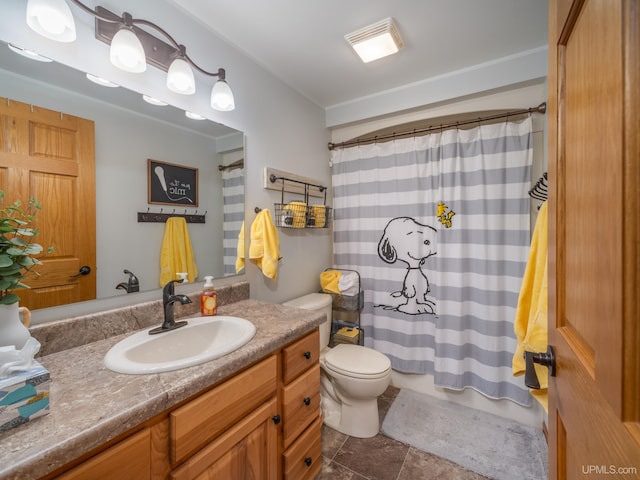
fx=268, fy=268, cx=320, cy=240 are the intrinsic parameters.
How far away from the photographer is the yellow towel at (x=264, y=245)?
5.27ft

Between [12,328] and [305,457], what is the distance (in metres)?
1.20

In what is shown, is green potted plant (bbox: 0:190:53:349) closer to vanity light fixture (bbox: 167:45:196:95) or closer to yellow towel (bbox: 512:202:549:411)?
vanity light fixture (bbox: 167:45:196:95)

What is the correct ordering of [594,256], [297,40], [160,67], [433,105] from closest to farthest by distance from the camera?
1. [594,256]
2. [160,67]
3. [297,40]
4. [433,105]

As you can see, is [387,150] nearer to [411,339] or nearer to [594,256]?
[411,339]

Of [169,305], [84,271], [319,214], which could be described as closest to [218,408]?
[169,305]

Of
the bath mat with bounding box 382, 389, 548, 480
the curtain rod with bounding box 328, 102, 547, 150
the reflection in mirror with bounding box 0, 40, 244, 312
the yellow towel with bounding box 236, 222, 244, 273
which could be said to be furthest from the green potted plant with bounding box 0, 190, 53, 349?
the curtain rod with bounding box 328, 102, 547, 150

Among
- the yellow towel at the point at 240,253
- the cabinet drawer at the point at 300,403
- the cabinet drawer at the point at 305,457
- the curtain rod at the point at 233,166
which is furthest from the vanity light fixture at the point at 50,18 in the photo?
the cabinet drawer at the point at 305,457

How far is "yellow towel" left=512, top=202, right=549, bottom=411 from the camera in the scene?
1045 mm

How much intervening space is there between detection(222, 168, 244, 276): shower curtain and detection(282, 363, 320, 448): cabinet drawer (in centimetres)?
71

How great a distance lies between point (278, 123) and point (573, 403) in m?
1.93

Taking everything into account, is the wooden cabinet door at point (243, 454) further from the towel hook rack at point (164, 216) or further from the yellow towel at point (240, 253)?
the towel hook rack at point (164, 216)

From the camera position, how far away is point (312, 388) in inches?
49.6

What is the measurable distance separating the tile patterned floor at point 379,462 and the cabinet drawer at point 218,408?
0.84 m

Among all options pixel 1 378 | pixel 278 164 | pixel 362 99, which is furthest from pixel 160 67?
pixel 362 99
